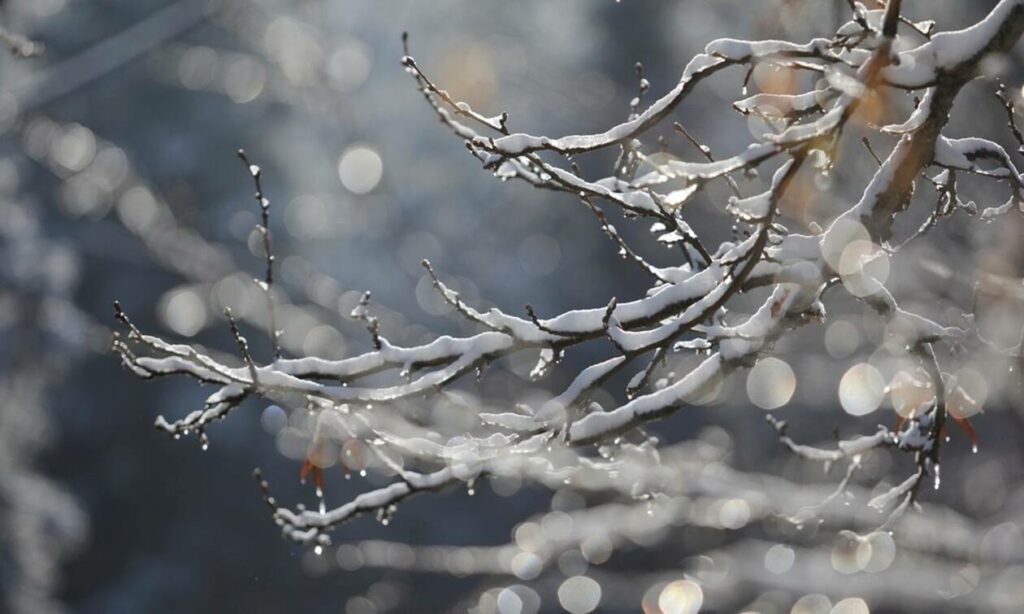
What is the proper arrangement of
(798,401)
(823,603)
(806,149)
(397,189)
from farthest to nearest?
1. (397,189)
2. (798,401)
3. (823,603)
4. (806,149)

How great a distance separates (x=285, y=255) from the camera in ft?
83.4

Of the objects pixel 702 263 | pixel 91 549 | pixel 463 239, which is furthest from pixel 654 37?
pixel 702 263

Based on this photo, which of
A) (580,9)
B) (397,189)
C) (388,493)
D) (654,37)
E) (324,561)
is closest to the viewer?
(388,493)

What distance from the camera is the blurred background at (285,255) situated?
1744cm

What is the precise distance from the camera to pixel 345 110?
104 ft

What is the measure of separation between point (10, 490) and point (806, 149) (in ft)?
58.6

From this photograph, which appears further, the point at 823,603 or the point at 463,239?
the point at 463,239

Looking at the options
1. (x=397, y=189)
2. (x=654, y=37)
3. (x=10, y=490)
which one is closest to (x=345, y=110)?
(x=397, y=189)

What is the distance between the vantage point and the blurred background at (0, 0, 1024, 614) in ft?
57.2

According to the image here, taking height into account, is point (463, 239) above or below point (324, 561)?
above

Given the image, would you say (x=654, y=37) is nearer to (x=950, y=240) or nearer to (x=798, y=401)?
(x=798, y=401)

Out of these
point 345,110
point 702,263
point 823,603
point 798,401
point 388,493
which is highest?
point 345,110

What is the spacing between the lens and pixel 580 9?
29.0m

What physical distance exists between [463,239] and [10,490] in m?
14.7
